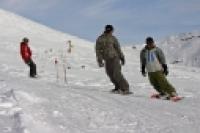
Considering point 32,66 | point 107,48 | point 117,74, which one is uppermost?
point 107,48

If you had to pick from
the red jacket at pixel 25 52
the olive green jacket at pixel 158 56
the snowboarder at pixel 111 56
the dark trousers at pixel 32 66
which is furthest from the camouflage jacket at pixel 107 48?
the dark trousers at pixel 32 66

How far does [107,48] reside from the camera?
50.1ft

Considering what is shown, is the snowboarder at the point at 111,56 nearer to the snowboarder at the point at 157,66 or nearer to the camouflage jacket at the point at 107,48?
the camouflage jacket at the point at 107,48

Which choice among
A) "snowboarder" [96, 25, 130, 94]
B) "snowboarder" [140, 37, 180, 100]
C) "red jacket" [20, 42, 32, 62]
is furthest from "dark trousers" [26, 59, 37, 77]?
"snowboarder" [140, 37, 180, 100]

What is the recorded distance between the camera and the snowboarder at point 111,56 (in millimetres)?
15273

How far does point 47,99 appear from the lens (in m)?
10.3

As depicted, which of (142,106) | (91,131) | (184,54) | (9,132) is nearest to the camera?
(9,132)

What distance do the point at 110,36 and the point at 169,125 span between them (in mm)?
5443

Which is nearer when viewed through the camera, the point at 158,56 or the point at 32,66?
the point at 158,56

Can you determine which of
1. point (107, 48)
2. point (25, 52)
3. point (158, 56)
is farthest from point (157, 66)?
point (25, 52)

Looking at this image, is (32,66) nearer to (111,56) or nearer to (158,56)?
(111,56)

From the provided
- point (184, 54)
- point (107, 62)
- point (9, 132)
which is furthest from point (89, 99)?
point (184, 54)

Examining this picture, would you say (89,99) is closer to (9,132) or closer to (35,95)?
(35,95)

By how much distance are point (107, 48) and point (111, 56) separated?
0.22m
